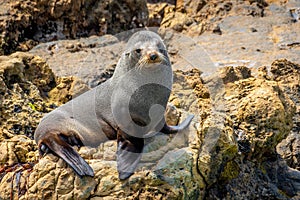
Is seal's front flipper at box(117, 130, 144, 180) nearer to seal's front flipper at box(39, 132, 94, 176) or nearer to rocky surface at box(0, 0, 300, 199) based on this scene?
rocky surface at box(0, 0, 300, 199)

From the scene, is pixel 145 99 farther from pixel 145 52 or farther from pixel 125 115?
pixel 145 52

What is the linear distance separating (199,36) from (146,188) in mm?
7375

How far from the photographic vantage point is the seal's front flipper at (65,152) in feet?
14.1

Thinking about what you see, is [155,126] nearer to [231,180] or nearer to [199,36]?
[231,180]

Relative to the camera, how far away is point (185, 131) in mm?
4992

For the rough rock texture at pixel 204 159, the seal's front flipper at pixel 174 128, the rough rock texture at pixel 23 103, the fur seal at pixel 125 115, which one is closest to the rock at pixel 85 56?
the rough rock texture at pixel 23 103

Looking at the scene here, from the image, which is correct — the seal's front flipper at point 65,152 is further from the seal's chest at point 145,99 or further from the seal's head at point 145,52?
the seal's head at point 145,52

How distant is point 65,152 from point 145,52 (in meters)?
1.21

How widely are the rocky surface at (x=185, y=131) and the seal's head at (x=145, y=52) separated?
783 millimetres

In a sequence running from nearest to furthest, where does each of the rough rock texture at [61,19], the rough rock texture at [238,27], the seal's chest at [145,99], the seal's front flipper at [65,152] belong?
the seal's front flipper at [65,152] → the seal's chest at [145,99] → the rough rock texture at [61,19] → the rough rock texture at [238,27]

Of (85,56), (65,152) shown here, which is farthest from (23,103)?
(85,56)

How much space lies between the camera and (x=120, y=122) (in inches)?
186

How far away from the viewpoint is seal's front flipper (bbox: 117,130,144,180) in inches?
170


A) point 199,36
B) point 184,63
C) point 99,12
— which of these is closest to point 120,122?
point 184,63
